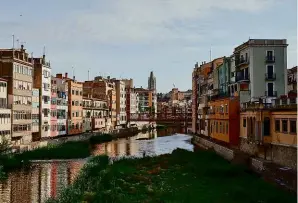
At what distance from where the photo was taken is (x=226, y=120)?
55.7 m

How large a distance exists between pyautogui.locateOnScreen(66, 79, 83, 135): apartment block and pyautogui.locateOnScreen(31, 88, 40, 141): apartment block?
1758 centimetres

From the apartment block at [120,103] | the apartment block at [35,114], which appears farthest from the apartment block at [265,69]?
the apartment block at [120,103]

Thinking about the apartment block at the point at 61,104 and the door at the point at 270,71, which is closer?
the door at the point at 270,71

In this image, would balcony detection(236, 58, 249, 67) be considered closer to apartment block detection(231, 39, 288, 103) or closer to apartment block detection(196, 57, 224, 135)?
apartment block detection(231, 39, 288, 103)

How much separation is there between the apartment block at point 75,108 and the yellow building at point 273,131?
46743 mm

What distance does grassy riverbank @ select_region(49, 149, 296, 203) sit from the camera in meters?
28.8

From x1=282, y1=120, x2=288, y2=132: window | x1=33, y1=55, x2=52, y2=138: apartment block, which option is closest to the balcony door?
x1=282, y1=120, x2=288, y2=132: window

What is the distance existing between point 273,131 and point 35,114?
129 ft

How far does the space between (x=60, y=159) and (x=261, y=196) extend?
31459mm

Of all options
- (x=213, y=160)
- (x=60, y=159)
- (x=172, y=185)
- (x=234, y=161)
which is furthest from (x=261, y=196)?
(x=60, y=159)

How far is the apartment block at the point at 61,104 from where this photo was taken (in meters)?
80.4

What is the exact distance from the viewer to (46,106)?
240ft

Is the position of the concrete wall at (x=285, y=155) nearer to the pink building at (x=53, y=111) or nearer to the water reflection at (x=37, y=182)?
the water reflection at (x=37, y=182)

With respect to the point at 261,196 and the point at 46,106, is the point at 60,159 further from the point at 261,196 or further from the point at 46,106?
the point at 261,196
